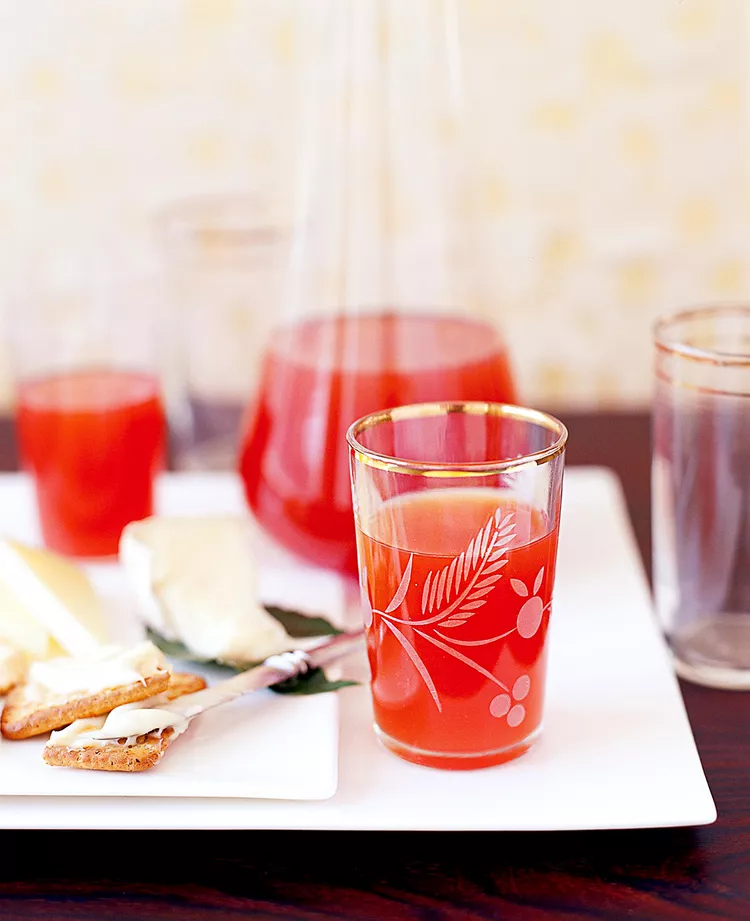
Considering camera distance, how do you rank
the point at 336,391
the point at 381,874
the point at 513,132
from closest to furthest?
the point at 381,874 → the point at 336,391 → the point at 513,132

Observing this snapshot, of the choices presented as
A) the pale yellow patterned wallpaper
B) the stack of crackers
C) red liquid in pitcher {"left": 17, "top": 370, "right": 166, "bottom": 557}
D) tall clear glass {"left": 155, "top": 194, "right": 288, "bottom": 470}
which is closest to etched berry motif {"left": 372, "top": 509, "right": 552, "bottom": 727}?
the stack of crackers

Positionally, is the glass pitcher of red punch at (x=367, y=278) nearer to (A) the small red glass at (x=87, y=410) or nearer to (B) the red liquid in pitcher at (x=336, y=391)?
(B) the red liquid in pitcher at (x=336, y=391)

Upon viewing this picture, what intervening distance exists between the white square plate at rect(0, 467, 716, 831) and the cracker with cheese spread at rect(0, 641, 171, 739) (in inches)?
1.2

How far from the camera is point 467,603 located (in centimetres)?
54

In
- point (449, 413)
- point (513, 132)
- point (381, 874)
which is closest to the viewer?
point (381, 874)

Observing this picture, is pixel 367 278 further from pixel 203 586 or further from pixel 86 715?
pixel 86 715

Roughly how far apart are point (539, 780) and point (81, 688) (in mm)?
221

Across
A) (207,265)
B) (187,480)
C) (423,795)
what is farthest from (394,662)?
(207,265)

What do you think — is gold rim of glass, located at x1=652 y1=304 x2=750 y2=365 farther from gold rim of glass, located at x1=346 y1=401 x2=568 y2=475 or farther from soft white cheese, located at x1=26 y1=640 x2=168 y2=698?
soft white cheese, located at x1=26 y1=640 x2=168 y2=698

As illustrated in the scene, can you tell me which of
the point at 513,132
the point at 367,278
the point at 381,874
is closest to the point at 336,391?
the point at 367,278

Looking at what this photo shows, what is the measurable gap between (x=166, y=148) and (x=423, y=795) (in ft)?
2.93

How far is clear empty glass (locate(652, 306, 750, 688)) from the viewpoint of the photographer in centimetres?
66

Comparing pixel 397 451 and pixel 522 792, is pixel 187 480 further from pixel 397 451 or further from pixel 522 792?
pixel 522 792

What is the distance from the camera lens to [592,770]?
568mm
